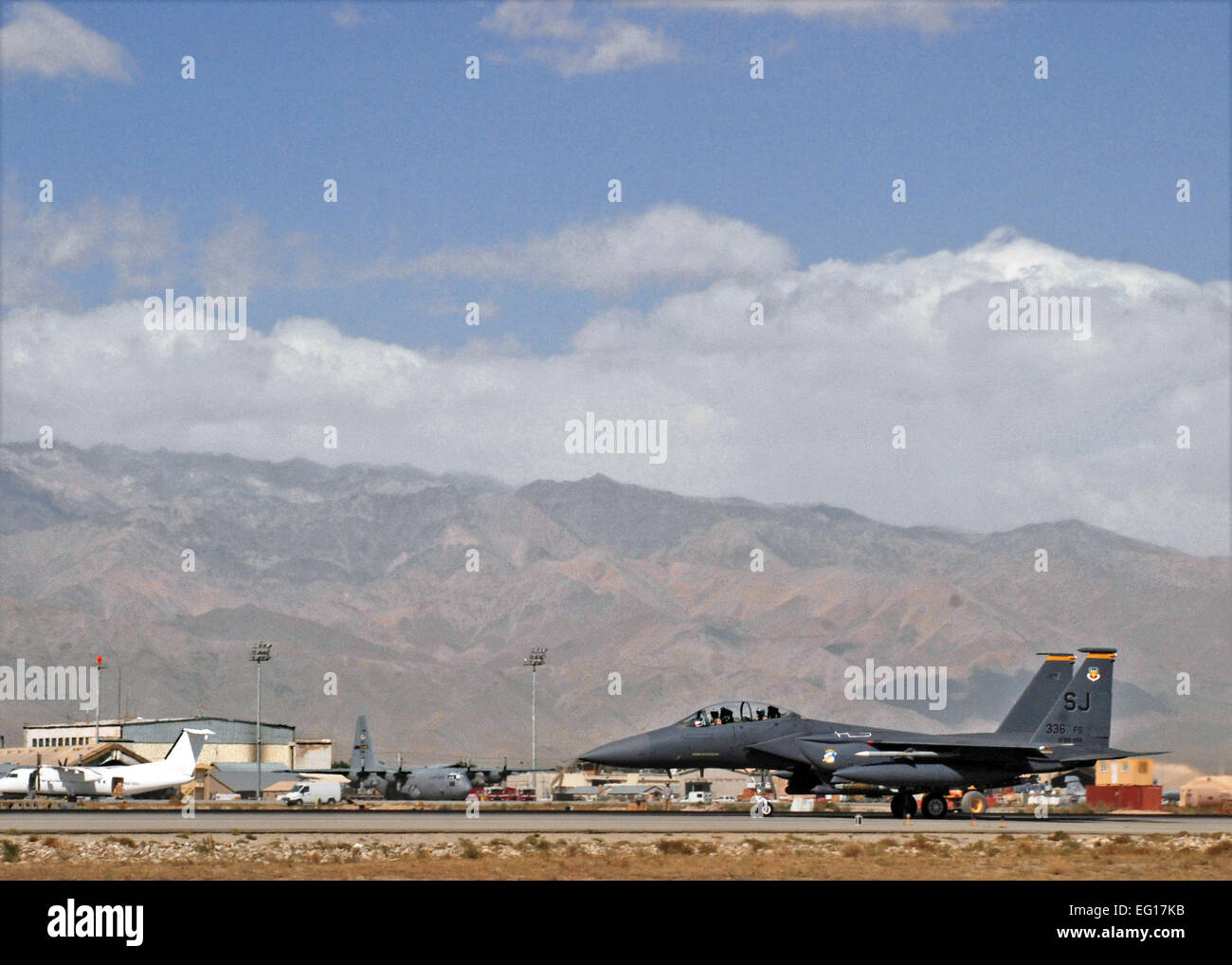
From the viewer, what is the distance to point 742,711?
1825 inches

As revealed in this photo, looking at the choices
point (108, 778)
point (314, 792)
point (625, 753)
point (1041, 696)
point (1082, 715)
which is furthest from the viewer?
point (314, 792)

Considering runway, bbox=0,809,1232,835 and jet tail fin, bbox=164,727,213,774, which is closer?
runway, bbox=0,809,1232,835

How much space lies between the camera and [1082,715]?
159 ft

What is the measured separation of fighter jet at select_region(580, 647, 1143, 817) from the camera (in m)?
44.4

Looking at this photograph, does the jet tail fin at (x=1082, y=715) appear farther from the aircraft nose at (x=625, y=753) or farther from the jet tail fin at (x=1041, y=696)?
the aircraft nose at (x=625, y=753)

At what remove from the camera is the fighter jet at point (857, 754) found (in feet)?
146

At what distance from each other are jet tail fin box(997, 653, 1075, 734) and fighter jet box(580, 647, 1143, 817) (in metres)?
0.86

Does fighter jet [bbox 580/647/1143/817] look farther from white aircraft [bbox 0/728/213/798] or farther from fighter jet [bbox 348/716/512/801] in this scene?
fighter jet [bbox 348/716/512/801]

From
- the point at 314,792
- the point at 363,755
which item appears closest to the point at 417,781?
the point at 314,792

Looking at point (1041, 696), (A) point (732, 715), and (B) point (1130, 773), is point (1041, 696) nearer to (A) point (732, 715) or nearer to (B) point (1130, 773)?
(A) point (732, 715)

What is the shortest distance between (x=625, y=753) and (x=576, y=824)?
505 cm

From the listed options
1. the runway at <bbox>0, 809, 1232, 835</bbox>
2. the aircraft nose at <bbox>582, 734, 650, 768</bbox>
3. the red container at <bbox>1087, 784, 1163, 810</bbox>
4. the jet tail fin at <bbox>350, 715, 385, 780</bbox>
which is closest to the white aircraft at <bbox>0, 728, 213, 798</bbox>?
the jet tail fin at <bbox>350, 715, 385, 780</bbox>

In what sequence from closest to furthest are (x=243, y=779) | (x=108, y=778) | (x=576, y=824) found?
(x=576, y=824), (x=108, y=778), (x=243, y=779)
